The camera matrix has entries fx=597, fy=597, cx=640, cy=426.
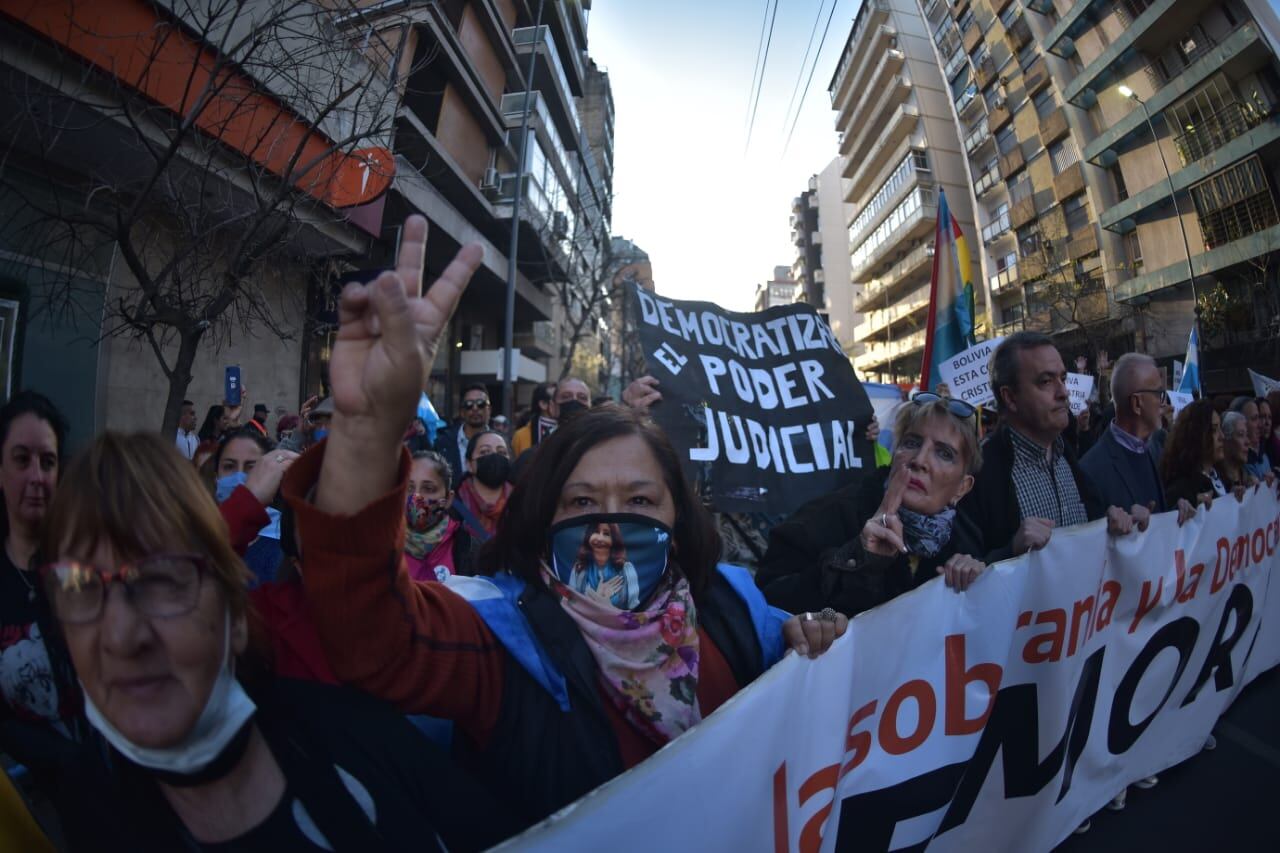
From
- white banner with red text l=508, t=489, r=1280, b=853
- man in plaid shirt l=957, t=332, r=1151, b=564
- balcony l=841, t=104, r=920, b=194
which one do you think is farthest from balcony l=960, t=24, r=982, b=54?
man in plaid shirt l=957, t=332, r=1151, b=564

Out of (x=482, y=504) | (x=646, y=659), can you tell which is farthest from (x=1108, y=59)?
(x=646, y=659)

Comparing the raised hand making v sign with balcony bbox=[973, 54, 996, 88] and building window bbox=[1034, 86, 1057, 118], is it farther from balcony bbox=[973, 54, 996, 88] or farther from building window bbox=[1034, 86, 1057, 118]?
balcony bbox=[973, 54, 996, 88]

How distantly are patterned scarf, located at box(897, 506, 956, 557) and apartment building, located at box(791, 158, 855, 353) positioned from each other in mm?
54590

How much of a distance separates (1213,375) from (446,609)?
25265 mm

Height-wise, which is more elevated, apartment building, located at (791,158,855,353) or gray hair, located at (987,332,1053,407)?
apartment building, located at (791,158,855,353)

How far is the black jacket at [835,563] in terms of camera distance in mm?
1847

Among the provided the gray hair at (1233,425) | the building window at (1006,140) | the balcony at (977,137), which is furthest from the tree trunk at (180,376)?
the balcony at (977,137)

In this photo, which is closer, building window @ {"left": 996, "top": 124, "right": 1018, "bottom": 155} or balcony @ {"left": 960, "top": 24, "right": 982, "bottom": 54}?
building window @ {"left": 996, "top": 124, "right": 1018, "bottom": 155}

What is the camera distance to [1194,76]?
19234 mm

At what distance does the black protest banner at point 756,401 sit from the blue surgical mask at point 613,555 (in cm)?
136

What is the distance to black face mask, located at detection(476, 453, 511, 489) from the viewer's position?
3.68m

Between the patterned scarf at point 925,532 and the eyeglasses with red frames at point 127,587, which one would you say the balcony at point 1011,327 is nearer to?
the patterned scarf at point 925,532

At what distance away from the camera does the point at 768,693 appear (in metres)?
1.25

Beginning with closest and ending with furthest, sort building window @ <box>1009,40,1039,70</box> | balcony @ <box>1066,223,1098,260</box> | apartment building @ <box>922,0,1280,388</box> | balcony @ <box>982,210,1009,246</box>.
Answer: apartment building @ <box>922,0,1280,388</box> → balcony @ <box>1066,223,1098,260</box> → building window @ <box>1009,40,1039,70</box> → balcony @ <box>982,210,1009,246</box>
